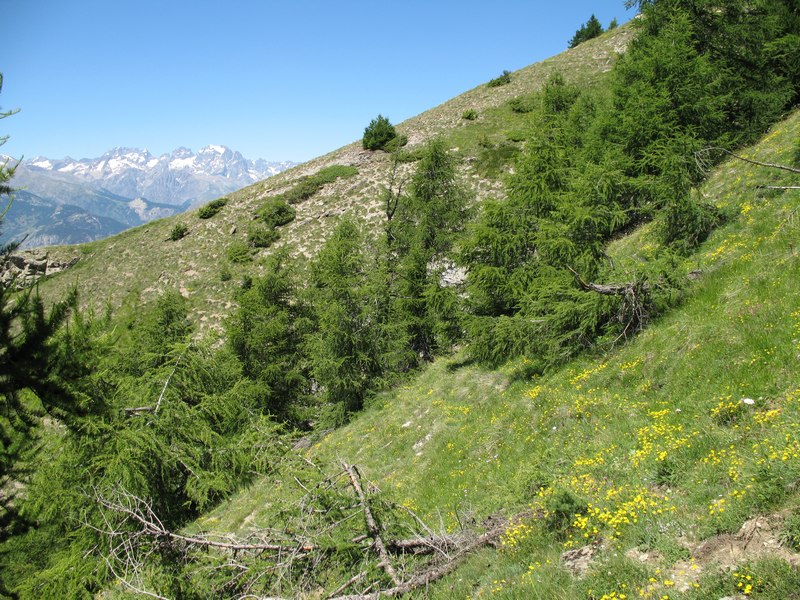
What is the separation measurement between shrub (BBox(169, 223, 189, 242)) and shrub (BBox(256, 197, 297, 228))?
8.55m

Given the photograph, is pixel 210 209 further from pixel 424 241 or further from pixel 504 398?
pixel 504 398

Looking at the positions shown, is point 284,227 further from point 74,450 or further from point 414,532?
point 414,532

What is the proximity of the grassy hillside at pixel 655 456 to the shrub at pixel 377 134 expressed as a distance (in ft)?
138

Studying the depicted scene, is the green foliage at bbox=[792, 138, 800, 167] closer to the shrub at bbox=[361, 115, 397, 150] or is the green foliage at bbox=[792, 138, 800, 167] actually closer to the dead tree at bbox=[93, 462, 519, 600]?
the dead tree at bbox=[93, 462, 519, 600]

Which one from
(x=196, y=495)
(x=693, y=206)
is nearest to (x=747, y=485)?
(x=196, y=495)

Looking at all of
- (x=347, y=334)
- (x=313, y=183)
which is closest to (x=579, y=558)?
(x=347, y=334)

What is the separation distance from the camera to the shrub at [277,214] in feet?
142

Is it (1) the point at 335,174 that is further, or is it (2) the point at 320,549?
(1) the point at 335,174

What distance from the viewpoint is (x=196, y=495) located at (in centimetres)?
841

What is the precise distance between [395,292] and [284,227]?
24042 mm

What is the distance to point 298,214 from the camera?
145ft

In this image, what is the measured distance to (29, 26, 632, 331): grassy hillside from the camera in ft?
128

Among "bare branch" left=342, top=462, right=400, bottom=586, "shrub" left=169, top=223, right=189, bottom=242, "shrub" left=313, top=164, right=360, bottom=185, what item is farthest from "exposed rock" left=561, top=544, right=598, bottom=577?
"shrub" left=169, top=223, right=189, bottom=242

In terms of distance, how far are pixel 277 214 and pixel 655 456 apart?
4223 cm
